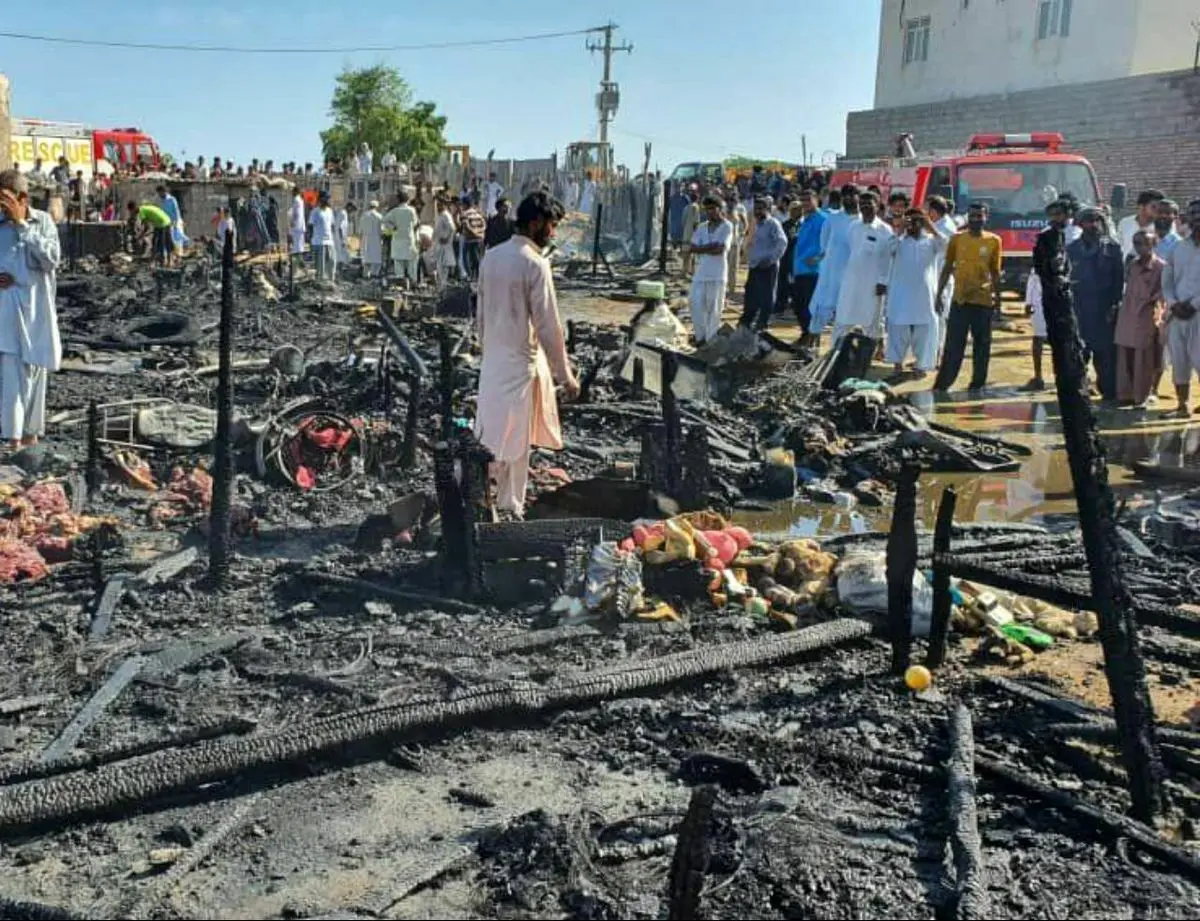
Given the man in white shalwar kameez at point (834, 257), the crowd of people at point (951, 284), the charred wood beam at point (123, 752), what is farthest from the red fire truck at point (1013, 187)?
the charred wood beam at point (123, 752)

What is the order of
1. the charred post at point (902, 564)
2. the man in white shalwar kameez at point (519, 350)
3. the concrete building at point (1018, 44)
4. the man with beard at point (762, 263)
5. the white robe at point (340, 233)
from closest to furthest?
the charred post at point (902, 564) < the man in white shalwar kameez at point (519, 350) < the man with beard at point (762, 263) < the white robe at point (340, 233) < the concrete building at point (1018, 44)

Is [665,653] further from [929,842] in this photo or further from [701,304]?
[701,304]

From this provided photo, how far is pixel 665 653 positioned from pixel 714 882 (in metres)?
2.01

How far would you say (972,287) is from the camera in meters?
12.2

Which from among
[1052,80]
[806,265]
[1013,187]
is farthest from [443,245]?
[1052,80]

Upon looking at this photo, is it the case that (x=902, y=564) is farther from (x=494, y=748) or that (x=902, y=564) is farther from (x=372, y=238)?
(x=372, y=238)

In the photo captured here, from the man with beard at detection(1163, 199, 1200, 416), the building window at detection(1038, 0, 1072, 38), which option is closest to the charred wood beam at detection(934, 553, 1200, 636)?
the man with beard at detection(1163, 199, 1200, 416)

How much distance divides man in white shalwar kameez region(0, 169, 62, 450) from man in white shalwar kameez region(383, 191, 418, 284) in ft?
42.4

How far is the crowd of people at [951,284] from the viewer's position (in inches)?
434

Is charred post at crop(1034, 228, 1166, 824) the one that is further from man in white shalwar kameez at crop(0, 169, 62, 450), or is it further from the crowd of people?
man in white shalwar kameez at crop(0, 169, 62, 450)

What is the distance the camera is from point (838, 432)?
10.4m

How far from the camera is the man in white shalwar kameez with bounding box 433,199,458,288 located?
71.0ft

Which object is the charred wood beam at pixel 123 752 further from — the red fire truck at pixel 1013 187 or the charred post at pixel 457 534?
the red fire truck at pixel 1013 187

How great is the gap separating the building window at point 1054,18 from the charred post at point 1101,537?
31.5m
